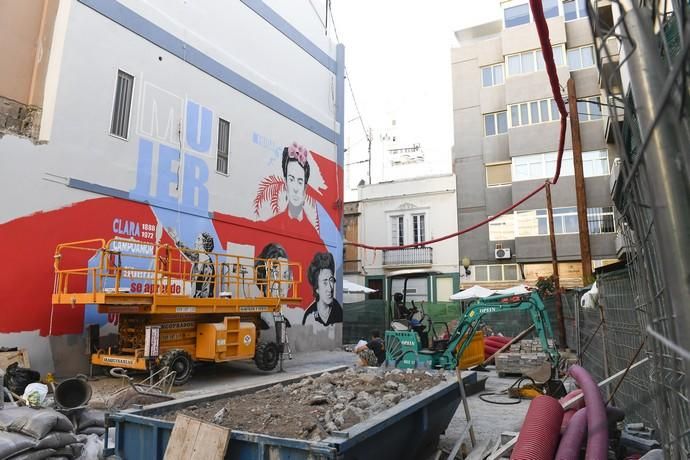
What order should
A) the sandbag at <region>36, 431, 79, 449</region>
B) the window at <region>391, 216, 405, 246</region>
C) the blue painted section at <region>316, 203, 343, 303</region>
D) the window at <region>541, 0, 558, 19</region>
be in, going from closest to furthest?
the sandbag at <region>36, 431, 79, 449</region> → the blue painted section at <region>316, 203, 343, 303</region> → the window at <region>541, 0, 558, 19</region> → the window at <region>391, 216, 405, 246</region>

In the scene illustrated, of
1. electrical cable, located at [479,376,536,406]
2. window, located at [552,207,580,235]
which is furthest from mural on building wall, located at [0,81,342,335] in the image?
window, located at [552,207,580,235]

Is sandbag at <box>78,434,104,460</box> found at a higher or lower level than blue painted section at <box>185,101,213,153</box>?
lower

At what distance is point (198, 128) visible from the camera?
14.4 meters

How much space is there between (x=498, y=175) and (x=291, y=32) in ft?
51.8

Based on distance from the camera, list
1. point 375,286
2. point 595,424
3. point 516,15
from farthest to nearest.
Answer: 1. point 375,286
2. point 516,15
3. point 595,424

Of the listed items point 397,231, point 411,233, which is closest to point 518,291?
point 411,233

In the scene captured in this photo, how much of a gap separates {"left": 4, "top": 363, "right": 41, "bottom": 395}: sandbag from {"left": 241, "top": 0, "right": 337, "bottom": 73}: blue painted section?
13.7 m

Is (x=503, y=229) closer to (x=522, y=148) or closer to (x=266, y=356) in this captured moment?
(x=522, y=148)

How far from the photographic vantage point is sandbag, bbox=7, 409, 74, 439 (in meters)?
5.15

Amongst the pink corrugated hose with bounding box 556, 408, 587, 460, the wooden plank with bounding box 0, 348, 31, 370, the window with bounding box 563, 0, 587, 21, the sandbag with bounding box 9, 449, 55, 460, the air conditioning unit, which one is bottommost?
the sandbag with bounding box 9, 449, 55, 460

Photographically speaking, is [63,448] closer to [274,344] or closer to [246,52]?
[274,344]

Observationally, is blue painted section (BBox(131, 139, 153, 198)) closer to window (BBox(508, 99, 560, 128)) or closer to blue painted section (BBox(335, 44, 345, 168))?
blue painted section (BBox(335, 44, 345, 168))

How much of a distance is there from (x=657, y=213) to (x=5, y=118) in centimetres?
1201

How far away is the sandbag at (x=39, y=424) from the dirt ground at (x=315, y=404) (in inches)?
58.8
